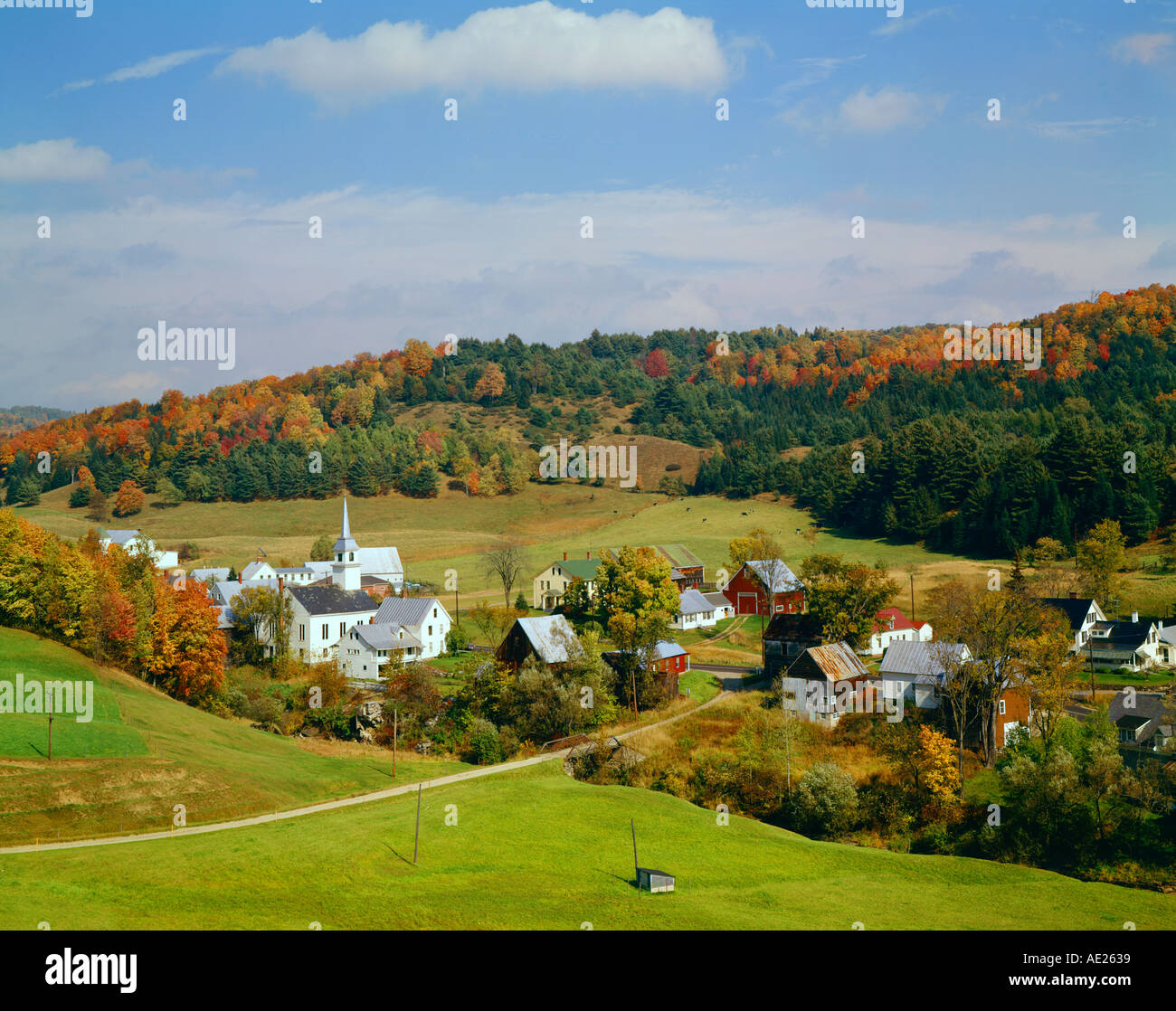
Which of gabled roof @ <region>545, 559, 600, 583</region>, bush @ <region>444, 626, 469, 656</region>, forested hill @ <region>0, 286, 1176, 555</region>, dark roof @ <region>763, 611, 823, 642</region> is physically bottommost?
bush @ <region>444, 626, 469, 656</region>

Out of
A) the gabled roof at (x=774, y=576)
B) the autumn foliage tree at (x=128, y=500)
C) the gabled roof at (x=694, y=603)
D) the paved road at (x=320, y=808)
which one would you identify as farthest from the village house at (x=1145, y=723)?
the autumn foliage tree at (x=128, y=500)

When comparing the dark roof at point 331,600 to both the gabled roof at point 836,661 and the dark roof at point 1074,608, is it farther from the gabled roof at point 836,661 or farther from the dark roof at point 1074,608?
the dark roof at point 1074,608

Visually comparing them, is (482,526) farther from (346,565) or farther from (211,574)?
(346,565)

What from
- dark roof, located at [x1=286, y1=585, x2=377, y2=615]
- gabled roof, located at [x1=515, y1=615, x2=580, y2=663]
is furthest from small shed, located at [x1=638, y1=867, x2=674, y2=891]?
dark roof, located at [x1=286, y1=585, x2=377, y2=615]

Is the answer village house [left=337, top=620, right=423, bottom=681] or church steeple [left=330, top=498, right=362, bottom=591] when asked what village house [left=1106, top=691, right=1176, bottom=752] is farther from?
church steeple [left=330, top=498, right=362, bottom=591]

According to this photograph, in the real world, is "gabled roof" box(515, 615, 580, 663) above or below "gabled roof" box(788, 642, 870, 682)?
above

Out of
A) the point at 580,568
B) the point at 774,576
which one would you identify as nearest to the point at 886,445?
the point at 774,576

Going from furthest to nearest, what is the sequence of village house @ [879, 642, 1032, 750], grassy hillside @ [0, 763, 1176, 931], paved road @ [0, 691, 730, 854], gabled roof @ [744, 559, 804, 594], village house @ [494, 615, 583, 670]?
gabled roof @ [744, 559, 804, 594] → village house @ [494, 615, 583, 670] → village house @ [879, 642, 1032, 750] → paved road @ [0, 691, 730, 854] → grassy hillside @ [0, 763, 1176, 931]
